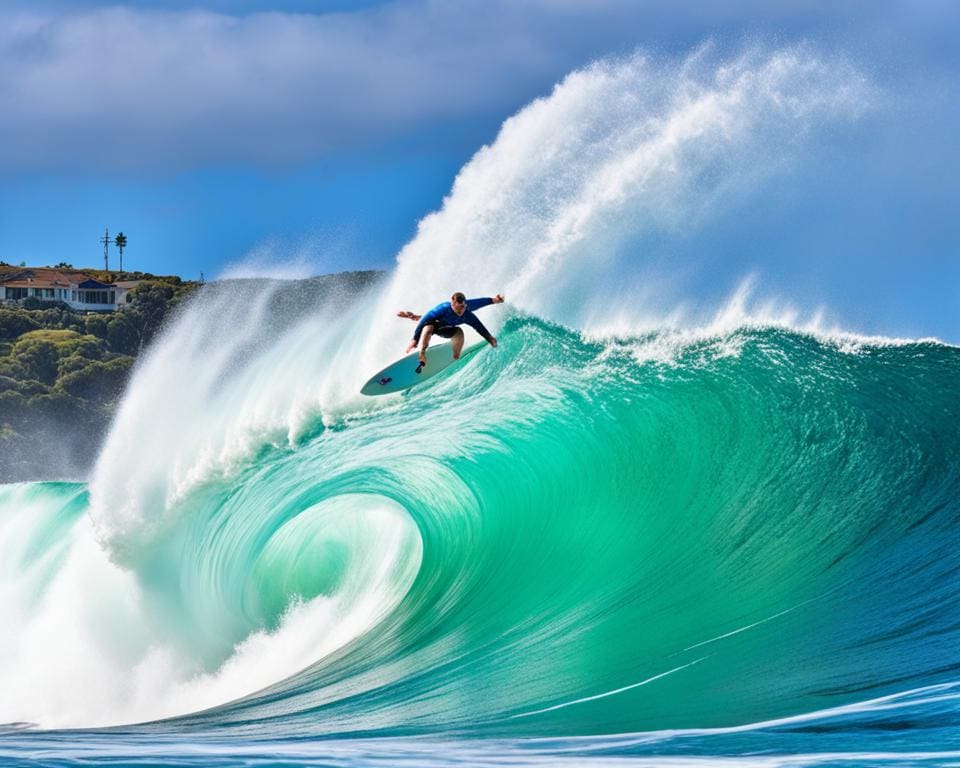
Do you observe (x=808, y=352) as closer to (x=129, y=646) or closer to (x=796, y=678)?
(x=796, y=678)

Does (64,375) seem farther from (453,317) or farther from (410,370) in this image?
(453,317)

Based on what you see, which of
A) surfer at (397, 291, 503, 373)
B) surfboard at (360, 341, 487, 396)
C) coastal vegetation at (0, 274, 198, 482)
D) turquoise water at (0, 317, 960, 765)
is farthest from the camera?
coastal vegetation at (0, 274, 198, 482)

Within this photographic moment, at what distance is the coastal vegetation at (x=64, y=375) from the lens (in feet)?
224

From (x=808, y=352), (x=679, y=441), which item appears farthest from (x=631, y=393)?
(x=808, y=352)

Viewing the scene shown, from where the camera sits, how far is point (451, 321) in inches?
491

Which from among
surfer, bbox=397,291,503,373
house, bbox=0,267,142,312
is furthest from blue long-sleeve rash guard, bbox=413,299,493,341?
house, bbox=0,267,142,312

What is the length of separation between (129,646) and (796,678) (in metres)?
7.01

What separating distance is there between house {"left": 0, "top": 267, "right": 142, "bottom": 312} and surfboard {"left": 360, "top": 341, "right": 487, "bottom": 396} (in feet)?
298

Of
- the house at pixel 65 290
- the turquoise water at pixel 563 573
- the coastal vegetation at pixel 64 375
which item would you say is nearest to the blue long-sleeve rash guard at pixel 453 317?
the turquoise water at pixel 563 573

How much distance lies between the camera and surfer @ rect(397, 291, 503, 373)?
1208cm

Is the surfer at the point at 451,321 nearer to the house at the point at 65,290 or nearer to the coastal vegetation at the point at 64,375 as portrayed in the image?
the coastal vegetation at the point at 64,375

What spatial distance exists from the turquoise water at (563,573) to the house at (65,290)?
90672mm

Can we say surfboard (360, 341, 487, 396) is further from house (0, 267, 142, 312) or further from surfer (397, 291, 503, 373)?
house (0, 267, 142, 312)

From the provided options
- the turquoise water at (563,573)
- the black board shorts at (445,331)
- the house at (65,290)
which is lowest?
the turquoise water at (563,573)
